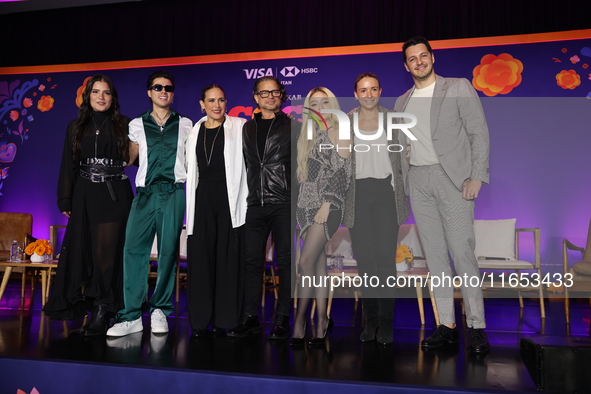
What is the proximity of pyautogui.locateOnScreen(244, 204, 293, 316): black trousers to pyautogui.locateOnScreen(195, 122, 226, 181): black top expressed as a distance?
0.32 meters

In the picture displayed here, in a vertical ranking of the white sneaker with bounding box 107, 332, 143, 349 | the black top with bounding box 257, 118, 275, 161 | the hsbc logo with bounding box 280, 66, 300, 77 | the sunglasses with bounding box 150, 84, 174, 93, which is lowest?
the white sneaker with bounding box 107, 332, 143, 349

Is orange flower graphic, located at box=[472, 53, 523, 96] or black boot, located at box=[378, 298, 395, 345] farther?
orange flower graphic, located at box=[472, 53, 523, 96]

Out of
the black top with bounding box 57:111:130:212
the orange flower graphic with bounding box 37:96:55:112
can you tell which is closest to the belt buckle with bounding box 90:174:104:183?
the black top with bounding box 57:111:130:212

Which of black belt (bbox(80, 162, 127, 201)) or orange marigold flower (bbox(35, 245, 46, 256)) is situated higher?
black belt (bbox(80, 162, 127, 201))

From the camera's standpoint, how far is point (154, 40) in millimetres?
7285

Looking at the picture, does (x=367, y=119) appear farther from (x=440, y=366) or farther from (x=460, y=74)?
(x=460, y=74)

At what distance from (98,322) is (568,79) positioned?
566 centimetres

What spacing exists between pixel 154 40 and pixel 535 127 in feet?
17.7

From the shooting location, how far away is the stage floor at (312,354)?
2420mm

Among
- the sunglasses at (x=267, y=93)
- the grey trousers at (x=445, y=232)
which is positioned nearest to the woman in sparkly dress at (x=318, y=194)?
the sunglasses at (x=267, y=93)

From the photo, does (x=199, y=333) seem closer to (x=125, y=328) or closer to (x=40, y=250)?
(x=125, y=328)

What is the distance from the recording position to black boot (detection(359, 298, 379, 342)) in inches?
123

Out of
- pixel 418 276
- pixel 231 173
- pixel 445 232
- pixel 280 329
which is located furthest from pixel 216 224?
pixel 418 276

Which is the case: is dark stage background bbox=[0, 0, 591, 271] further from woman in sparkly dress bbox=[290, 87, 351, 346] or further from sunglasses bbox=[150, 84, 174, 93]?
sunglasses bbox=[150, 84, 174, 93]
